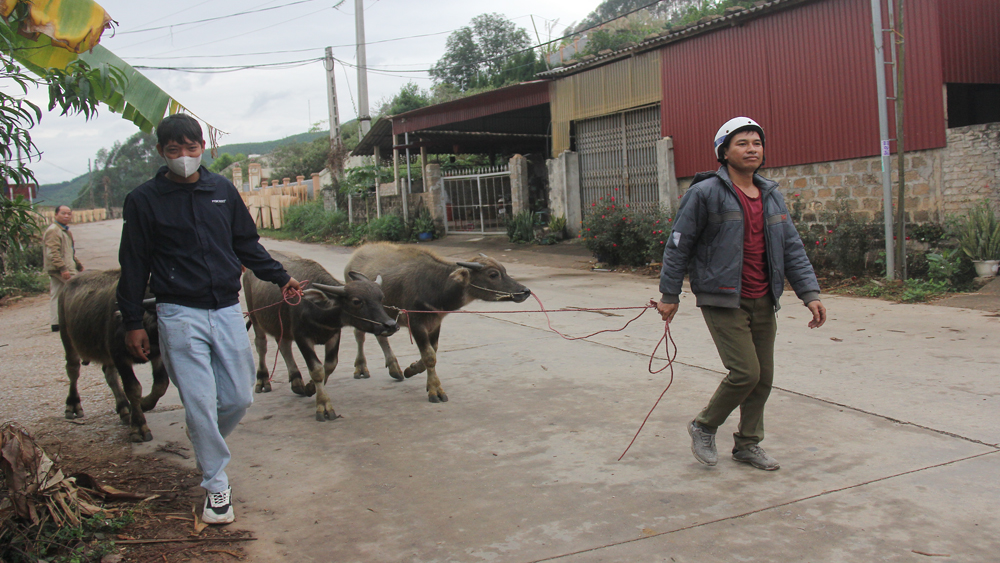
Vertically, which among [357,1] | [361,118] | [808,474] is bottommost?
[808,474]

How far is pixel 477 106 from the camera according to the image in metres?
19.4

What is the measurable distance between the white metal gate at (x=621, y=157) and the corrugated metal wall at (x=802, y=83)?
803 millimetres

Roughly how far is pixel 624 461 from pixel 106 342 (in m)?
3.66

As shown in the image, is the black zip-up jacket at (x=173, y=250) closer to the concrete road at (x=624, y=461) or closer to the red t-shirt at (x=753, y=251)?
the concrete road at (x=624, y=461)

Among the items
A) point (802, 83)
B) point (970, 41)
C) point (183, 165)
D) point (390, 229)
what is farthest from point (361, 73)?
point (183, 165)

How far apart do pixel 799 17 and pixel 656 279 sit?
495 centimetres

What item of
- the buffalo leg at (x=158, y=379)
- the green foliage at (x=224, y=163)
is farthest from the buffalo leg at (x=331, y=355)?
the green foliage at (x=224, y=163)

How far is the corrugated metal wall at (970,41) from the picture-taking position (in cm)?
1022

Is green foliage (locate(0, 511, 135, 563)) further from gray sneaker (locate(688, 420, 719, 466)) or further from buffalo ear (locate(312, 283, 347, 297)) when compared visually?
gray sneaker (locate(688, 420, 719, 466))

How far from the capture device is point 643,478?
12.4 ft

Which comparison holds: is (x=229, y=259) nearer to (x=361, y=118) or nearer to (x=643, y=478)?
(x=643, y=478)

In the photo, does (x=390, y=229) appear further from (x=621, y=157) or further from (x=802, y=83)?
(x=802, y=83)

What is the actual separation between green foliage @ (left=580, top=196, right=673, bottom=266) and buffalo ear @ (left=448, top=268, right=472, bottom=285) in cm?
722

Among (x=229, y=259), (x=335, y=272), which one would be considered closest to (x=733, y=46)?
(x=335, y=272)
